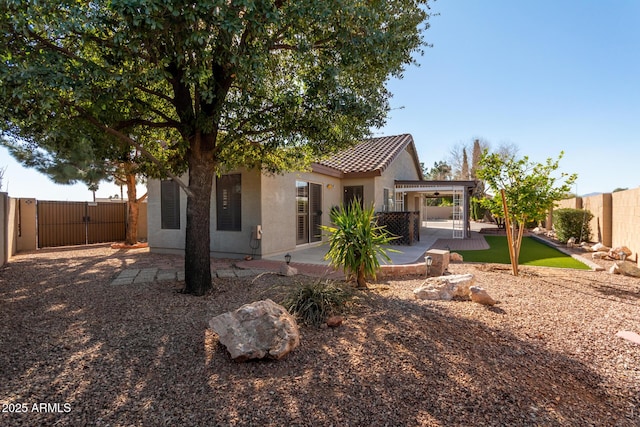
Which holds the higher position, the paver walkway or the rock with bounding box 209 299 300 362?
the rock with bounding box 209 299 300 362

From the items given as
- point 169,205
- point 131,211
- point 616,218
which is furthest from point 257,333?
point 616,218

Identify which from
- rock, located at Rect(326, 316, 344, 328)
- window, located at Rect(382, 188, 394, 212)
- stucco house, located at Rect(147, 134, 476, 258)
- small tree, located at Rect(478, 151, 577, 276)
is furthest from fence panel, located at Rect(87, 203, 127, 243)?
small tree, located at Rect(478, 151, 577, 276)

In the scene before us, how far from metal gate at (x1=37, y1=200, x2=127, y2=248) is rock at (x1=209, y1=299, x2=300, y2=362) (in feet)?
44.2

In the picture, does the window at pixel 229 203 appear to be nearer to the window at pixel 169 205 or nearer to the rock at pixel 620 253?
the window at pixel 169 205

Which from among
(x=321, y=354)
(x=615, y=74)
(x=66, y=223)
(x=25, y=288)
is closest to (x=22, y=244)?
(x=66, y=223)

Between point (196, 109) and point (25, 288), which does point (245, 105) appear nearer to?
point (196, 109)

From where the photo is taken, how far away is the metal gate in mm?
12812

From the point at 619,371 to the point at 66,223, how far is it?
1688cm

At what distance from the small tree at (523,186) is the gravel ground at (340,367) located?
2.52 m

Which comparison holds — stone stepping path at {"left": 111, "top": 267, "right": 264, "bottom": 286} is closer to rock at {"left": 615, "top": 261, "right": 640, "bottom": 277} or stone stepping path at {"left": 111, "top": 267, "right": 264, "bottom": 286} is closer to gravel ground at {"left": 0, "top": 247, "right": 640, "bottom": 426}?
gravel ground at {"left": 0, "top": 247, "right": 640, "bottom": 426}

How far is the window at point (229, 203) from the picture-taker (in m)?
9.70

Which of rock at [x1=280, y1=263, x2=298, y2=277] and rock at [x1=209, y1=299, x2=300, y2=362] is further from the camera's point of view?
rock at [x1=280, y1=263, x2=298, y2=277]

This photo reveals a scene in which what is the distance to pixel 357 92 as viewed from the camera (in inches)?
249

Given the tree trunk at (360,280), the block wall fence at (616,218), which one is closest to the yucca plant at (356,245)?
the tree trunk at (360,280)
